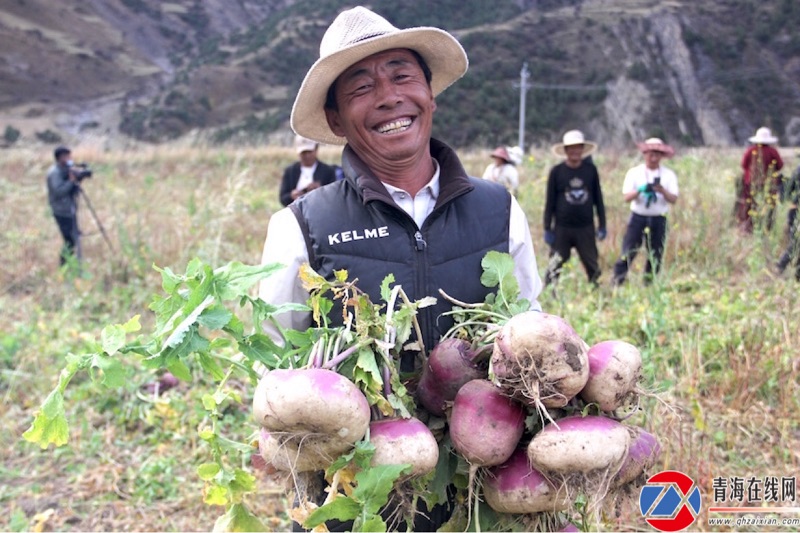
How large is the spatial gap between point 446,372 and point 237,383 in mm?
3013

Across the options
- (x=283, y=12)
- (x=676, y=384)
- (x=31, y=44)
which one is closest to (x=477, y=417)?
(x=676, y=384)

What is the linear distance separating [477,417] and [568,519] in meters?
0.42

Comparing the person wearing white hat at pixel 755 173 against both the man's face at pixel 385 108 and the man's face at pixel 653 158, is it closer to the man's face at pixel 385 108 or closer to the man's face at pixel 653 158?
the man's face at pixel 653 158

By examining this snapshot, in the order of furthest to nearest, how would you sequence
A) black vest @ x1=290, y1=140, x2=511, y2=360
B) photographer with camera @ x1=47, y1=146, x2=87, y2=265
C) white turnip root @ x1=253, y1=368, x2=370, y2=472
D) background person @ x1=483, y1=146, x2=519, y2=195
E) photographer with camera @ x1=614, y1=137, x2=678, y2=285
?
1. photographer with camera @ x1=47, y1=146, x2=87, y2=265
2. background person @ x1=483, y1=146, x2=519, y2=195
3. photographer with camera @ x1=614, y1=137, x2=678, y2=285
4. black vest @ x1=290, y1=140, x2=511, y2=360
5. white turnip root @ x1=253, y1=368, x2=370, y2=472

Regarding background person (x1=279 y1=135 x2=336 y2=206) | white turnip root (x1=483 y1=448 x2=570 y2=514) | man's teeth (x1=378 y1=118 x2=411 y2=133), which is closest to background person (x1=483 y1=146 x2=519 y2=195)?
background person (x1=279 y1=135 x2=336 y2=206)

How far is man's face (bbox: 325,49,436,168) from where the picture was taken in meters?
1.62

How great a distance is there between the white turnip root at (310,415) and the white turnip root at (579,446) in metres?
0.33

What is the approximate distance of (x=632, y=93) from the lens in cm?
3000

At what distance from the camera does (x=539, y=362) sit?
1.16m

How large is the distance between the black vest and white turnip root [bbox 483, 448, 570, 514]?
405mm

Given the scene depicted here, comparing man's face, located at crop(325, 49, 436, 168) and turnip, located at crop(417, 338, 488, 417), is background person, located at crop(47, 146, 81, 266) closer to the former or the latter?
man's face, located at crop(325, 49, 436, 168)

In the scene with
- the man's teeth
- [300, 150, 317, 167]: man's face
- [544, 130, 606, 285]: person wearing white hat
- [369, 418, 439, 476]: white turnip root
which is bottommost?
[544, 130, 606, 285]: person wearing white hat

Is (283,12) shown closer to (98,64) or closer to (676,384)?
(98,64)

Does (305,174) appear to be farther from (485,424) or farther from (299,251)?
(485,424)
